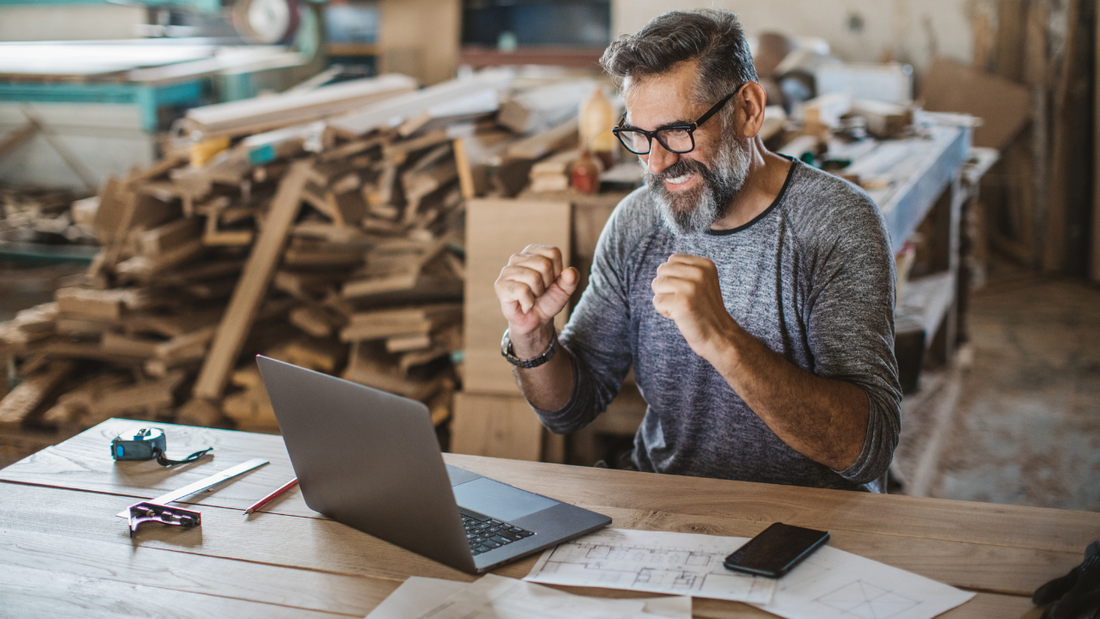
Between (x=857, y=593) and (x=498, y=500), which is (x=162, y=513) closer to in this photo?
(x=498, y=500)

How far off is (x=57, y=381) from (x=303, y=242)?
1.23m

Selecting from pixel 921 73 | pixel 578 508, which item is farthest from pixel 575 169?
pixel 921 73

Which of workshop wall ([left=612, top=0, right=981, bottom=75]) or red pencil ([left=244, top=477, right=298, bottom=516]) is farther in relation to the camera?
workshop wall ([left=612, top=0, right=981, bottom=75])

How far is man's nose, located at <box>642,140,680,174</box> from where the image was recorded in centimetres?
169

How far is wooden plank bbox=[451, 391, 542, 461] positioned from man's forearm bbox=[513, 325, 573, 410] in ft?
3.27

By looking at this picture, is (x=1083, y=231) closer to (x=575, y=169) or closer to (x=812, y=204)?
(x=575, y=169)

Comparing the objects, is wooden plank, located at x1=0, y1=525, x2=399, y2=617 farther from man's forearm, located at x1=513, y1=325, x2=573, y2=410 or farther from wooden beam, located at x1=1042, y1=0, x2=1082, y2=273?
wooden beam, located at x1=1042, y1=0, x2=1082, y2=273

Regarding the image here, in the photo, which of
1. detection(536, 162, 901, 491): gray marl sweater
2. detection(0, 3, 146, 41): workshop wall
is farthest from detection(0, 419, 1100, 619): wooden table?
detection(0, 3, 146, 41): workshop wall

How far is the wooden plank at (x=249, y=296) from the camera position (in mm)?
3484

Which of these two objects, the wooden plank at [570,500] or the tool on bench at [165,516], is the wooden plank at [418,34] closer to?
the wooden plank at [570,500]

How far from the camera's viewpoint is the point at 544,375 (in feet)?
5.89

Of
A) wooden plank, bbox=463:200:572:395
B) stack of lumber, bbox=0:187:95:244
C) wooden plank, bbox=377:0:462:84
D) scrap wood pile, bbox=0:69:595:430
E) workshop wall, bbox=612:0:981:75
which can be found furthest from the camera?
wooden plank, bbox=377:0:462:84

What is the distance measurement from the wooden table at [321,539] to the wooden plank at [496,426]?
1.22m

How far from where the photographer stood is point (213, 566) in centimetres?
130
